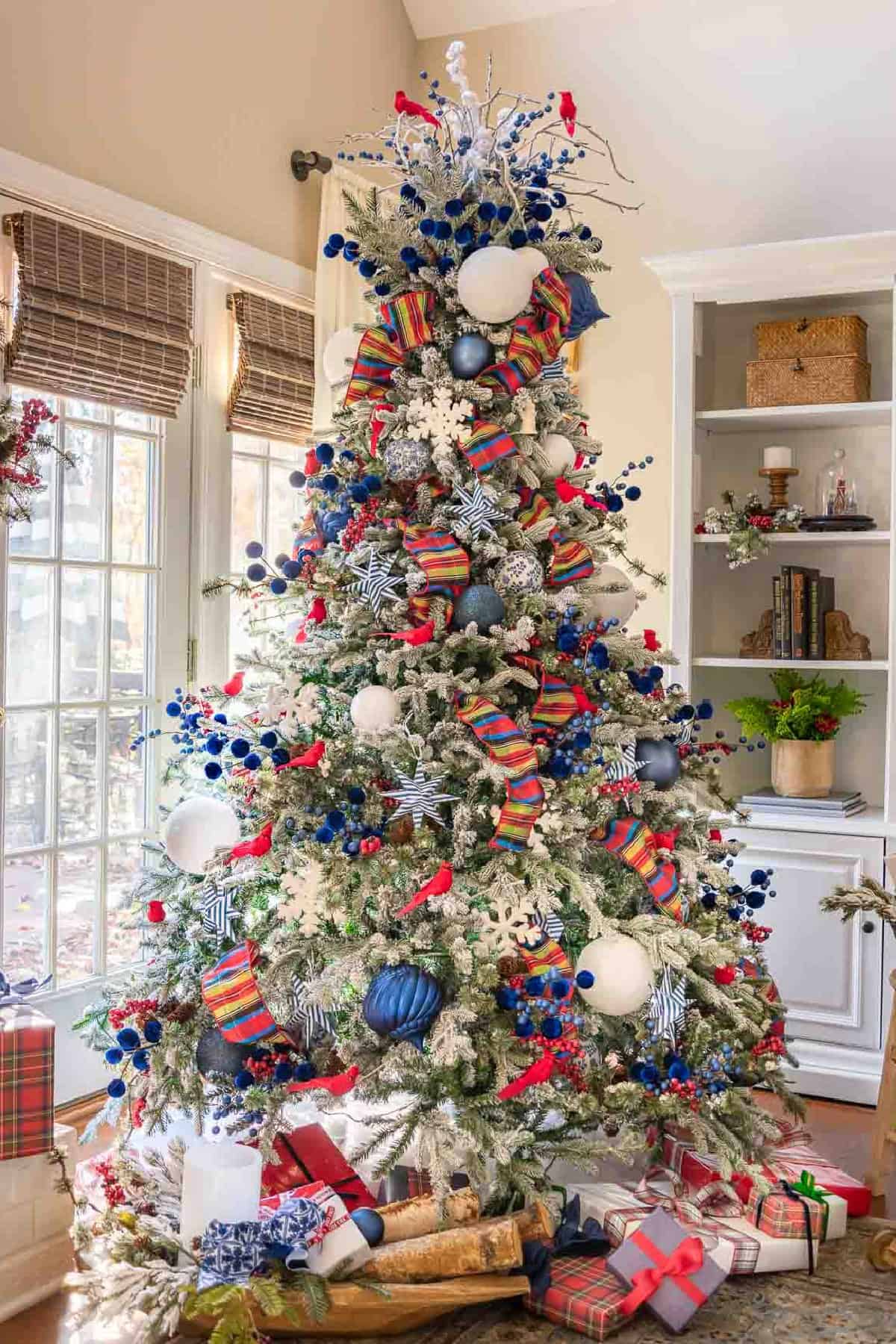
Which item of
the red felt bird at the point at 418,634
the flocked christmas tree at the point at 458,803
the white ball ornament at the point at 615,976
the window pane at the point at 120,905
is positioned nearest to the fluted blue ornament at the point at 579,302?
the flocked christmas tree at the point at 458,803

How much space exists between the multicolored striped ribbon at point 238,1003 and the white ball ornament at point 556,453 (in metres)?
1.13

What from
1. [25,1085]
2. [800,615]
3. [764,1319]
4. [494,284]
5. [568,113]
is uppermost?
[568,113]

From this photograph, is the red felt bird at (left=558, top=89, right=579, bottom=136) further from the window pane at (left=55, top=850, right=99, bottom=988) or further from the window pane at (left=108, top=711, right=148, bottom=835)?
the window pane at (left=55, top=850, right=99, bottom=988)

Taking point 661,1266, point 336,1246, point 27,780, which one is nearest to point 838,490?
point 661,1266

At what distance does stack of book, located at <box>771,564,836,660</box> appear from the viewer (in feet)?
11.5

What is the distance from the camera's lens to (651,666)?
263cm

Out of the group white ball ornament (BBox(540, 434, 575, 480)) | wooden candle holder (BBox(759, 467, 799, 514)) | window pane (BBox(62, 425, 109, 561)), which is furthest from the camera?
wooden candle holder (BBox(759, 467, 799, 514))

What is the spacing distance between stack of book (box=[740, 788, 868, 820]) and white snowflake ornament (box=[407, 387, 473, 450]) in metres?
→ 1.51

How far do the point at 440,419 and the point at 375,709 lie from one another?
0.58m

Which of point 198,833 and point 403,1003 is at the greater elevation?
point 198,833

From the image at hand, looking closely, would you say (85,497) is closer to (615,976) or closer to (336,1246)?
(615,976)

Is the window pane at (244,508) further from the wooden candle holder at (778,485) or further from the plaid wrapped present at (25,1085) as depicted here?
the plaid wrapped present at (25,1085)

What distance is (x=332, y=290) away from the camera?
151 inches

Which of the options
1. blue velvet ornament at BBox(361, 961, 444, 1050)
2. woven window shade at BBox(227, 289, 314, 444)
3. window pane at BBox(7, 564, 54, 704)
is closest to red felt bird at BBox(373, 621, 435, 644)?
blue velvet ornament at BBox(361, 961, 444, 1050)
